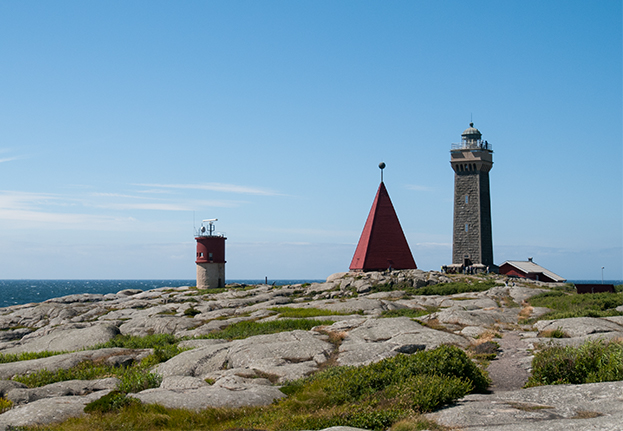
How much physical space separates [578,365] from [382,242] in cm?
4100

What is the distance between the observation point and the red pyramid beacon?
5316 centimetres

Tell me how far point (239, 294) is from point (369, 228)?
14.3 m

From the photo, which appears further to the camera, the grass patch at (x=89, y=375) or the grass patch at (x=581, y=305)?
the grass patch at (x=581, y=305)

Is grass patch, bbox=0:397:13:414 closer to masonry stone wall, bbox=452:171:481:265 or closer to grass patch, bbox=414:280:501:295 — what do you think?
grass patch, bbox=414:280:501:295

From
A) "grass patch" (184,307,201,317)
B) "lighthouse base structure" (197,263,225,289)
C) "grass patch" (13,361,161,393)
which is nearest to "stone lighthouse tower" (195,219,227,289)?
"lighthouse base structure" (197,263,225,289)

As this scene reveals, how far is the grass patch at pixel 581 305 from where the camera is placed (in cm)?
2428

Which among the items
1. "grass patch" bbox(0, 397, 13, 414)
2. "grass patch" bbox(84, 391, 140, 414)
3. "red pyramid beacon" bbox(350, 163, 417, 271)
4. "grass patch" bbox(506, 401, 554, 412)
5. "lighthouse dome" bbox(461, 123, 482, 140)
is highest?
"lighthouse dome" bbox(461, 123, 482, 140)

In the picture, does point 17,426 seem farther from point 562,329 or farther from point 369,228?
point 369,228

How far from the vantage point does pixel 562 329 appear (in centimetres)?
2050

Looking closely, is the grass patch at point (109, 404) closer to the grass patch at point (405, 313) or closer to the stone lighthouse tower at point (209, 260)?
the grass patch at point (405, 313)

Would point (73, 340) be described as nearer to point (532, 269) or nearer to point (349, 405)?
point (349, 405)

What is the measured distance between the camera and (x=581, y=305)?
28.6 m

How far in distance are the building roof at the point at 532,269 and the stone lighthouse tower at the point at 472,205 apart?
2840 millimetres

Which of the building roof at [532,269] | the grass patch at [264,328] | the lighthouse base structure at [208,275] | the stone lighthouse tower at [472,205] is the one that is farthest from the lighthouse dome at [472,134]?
the grass patch at [264,328]
